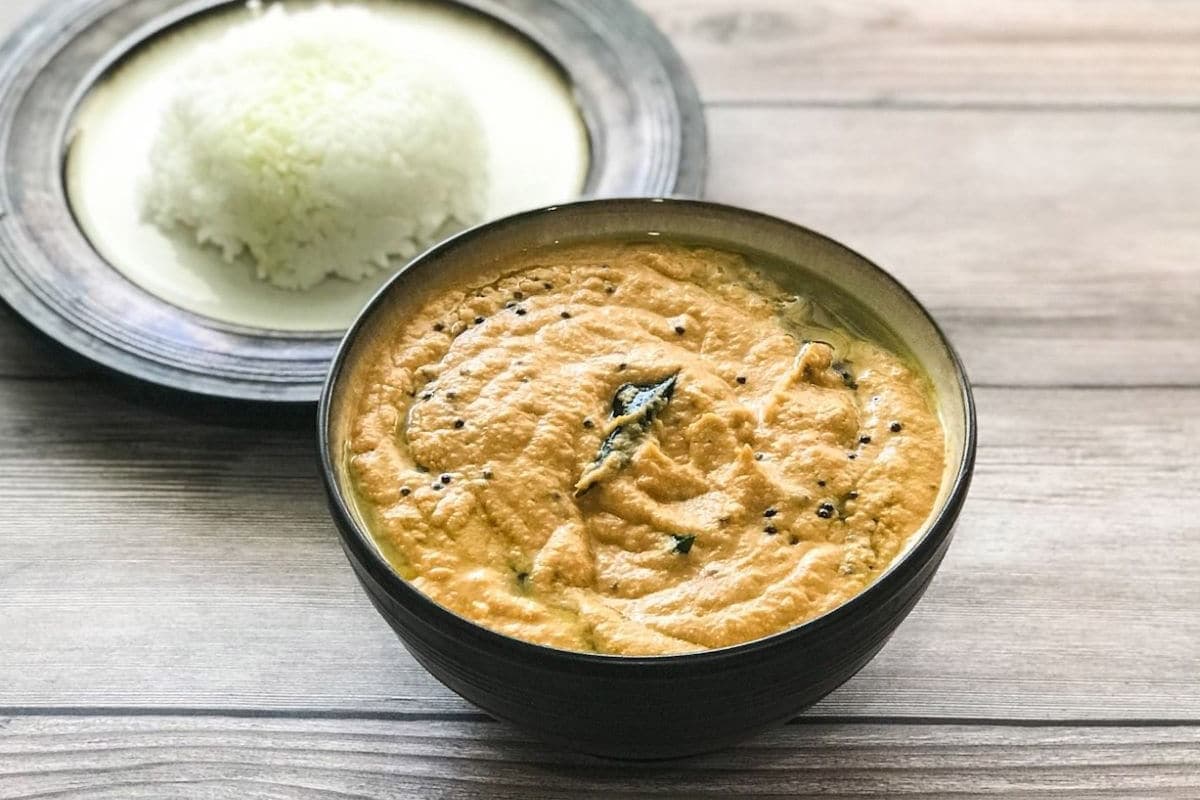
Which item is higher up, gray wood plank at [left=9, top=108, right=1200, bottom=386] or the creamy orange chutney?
the creamy orange chutney

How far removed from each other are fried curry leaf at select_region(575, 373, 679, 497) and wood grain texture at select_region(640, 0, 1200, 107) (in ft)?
3.85

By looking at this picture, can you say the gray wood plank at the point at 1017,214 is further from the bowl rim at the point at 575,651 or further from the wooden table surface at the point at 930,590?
the bowl rim at the point at 575,651

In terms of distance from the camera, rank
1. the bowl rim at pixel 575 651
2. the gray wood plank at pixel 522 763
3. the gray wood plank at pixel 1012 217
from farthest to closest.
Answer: the gray wood plank at pixel 1012 217 → the gray wood plank at pixel 522 763 → the bowl rim at pixel 575 651

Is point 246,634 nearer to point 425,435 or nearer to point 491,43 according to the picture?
point 425,435

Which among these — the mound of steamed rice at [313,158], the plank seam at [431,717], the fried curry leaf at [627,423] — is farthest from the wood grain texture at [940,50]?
the plank seam at [431,717]

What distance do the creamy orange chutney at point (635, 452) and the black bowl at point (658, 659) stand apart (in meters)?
0.04

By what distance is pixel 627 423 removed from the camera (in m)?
1.49

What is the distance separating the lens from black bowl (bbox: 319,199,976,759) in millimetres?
1238

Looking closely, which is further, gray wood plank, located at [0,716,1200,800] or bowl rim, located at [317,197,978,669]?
gray wood plank, located at [0,716,1200,800]

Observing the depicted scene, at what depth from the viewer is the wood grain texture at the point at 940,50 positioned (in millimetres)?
2594

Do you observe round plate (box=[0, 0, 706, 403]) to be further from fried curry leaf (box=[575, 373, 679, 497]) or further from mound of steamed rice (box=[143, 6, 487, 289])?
fried curry leaf (box=[575, 373, 679, 497])

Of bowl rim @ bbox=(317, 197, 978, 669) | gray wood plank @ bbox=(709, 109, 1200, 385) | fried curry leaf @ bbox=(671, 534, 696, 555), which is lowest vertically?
gray wood plank @ bbox=(709, 109, 1200, 385)

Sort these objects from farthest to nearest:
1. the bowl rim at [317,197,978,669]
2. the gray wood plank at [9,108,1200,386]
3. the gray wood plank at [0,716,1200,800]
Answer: the gray wood plank at [9,108,1200,386]
the gray wood plank at [0,716,1200,800]
the bowl rim at [317,197,978,669]

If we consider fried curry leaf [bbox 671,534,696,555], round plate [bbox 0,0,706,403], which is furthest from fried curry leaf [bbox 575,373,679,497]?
round plate [bbox 0,0,706,403]
